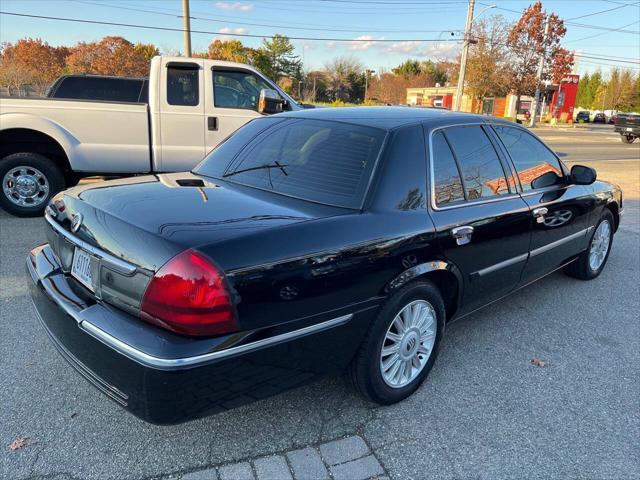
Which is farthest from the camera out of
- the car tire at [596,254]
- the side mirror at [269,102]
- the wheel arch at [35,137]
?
the side mirror at [269,102]

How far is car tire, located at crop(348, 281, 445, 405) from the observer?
2.57 metres

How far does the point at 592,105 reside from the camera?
3250 inches

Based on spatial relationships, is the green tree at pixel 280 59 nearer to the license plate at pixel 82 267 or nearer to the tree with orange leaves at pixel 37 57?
the tree with orange leaves at pixel 37 57

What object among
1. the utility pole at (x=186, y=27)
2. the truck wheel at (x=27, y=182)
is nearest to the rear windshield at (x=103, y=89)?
the truck wheel at (x=27, y=182)

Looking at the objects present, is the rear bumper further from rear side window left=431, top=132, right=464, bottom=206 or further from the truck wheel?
the truck wheel

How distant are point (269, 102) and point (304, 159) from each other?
3935 mm

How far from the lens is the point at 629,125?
28.0m

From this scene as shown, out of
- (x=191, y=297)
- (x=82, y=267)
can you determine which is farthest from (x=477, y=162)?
(x=82, y=267)

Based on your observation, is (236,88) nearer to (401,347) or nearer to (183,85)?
(183,85)

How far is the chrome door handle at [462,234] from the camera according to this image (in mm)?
2922

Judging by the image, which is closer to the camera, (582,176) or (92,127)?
(582,176)

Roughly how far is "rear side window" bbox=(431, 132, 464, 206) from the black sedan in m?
0.01

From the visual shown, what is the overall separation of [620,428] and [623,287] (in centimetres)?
261

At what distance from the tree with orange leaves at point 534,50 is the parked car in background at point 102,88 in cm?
3850
